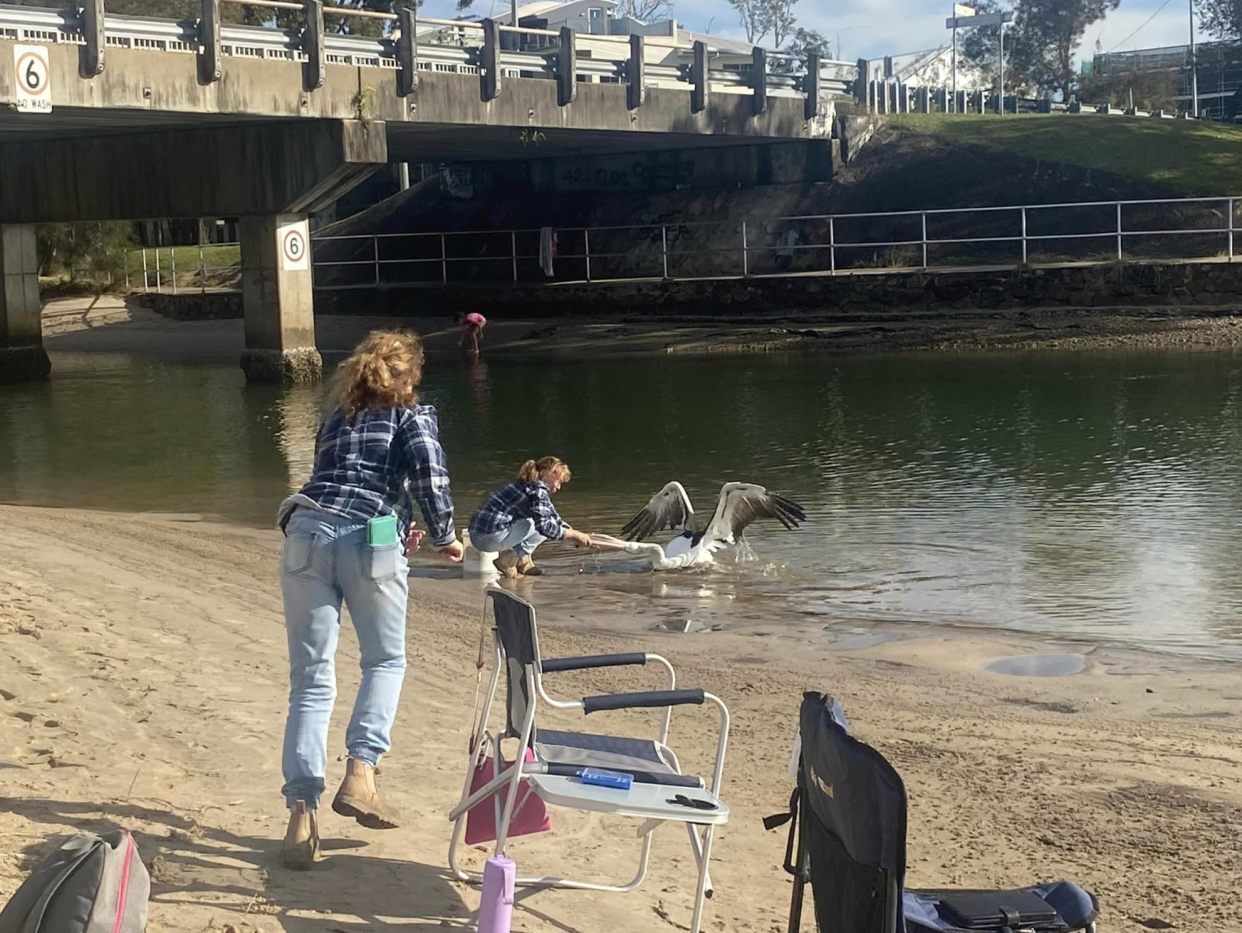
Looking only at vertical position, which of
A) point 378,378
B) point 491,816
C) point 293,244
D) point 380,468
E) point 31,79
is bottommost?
point 491,816

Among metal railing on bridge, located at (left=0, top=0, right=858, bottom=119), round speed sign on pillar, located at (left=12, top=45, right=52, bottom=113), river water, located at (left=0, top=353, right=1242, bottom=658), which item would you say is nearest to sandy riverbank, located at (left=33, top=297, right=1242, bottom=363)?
river water, located at (left=0, top=353, right=1242, bottom=658)

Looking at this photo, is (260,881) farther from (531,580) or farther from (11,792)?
(531,580)

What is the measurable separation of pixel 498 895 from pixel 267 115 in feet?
80.4

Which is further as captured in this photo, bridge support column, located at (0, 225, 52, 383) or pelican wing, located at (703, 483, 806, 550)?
bridge support column, located at (0, 225, 52, 383)

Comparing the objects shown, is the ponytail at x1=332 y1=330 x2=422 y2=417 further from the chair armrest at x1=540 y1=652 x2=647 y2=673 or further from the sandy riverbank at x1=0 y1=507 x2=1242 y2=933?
the sandy riverbank at x1=0 y1=507 x2=1242 y2=933

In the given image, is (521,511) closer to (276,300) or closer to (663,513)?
(663,513)

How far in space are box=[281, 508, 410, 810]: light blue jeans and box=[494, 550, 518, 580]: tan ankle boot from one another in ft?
21.6

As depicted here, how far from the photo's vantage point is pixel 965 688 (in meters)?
8.21

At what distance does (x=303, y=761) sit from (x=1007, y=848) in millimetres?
2454

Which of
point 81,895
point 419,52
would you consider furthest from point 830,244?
point 81,895

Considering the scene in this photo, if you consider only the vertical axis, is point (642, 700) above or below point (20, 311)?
below

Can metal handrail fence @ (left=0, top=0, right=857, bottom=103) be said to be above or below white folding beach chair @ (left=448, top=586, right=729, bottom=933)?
above

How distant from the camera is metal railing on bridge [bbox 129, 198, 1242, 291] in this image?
1348 inches

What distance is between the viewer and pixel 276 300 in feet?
99.8
